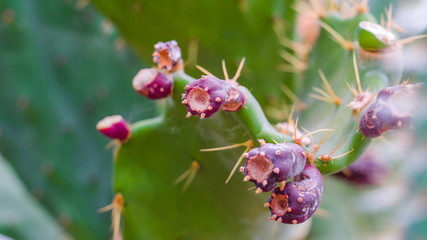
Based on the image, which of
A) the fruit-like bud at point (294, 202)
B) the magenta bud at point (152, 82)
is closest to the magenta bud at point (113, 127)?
the magenta bud at point (152, 82)

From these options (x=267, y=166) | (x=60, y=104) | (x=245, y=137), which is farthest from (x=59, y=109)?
(x=267, y=166)

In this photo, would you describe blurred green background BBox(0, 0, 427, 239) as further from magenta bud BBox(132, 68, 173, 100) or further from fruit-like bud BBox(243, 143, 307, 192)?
fruit-like bud BBox(243, 143, 307, 192)

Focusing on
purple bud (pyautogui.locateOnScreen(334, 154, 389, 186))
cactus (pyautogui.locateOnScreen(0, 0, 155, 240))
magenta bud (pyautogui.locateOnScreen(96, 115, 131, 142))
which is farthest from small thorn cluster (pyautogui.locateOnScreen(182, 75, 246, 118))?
cactus (pyautogui.locateOnScreen(0, 0, 155, 240))

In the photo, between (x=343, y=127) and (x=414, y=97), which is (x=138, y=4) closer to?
(x=343, y=127)

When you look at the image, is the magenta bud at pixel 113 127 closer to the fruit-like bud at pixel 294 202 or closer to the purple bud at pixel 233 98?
the purple bud at pixel 233 98

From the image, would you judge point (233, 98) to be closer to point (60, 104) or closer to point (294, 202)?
point (294, 202)

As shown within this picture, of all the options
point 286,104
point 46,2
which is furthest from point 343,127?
point 46,2
